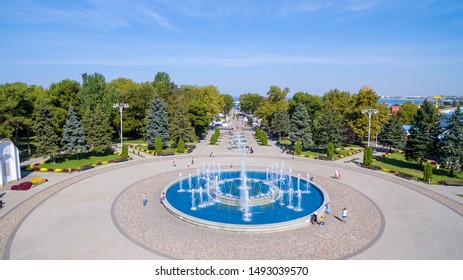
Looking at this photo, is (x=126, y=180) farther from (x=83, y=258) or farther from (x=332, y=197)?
(x=332, y=197)

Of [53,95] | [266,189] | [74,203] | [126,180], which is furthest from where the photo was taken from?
[53,95]

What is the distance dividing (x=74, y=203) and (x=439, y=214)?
24.6 m

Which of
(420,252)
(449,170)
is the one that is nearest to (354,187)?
(420,252)

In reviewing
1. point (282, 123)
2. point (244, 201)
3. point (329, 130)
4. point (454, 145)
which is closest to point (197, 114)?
point (282, 123)

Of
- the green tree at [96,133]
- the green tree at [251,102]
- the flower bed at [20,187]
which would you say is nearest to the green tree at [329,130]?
the green tree at [96,133]

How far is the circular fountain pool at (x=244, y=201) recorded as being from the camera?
60.7ft

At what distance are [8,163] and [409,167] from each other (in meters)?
40.6

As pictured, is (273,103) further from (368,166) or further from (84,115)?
(84,115)

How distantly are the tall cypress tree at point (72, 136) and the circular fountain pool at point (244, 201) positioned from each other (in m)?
15.4

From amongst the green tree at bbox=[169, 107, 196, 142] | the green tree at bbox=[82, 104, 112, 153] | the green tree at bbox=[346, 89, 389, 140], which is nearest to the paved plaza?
the green tree at bbox=[82, 104, 112, 153]

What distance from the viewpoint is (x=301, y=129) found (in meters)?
46.6

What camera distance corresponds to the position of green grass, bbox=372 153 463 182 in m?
30.7

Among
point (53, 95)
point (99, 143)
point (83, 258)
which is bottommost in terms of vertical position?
point (83, 258)

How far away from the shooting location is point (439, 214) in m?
20.2
